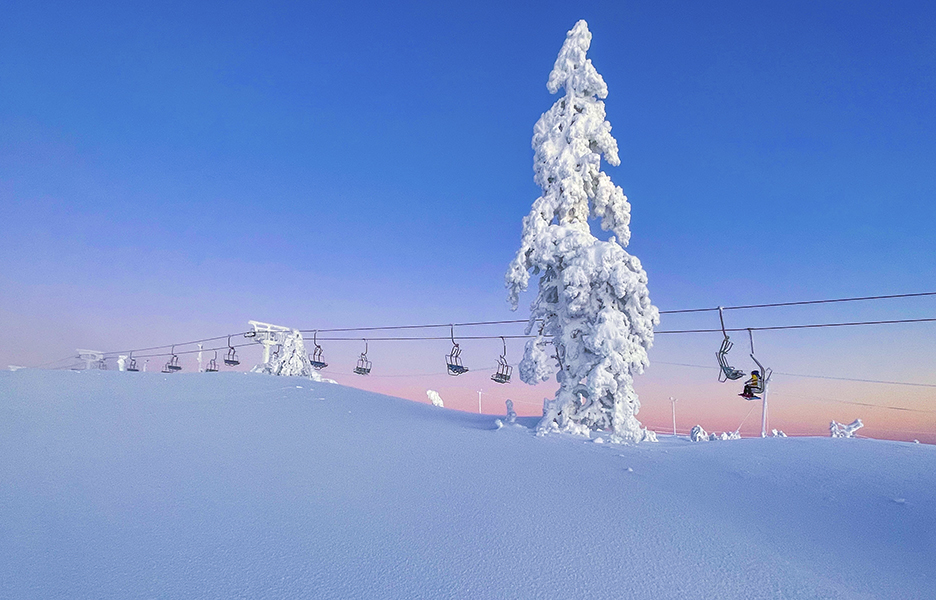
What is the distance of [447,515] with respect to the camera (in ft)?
19.9

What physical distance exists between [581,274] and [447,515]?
22.7 ft

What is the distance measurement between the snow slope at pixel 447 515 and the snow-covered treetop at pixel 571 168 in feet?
16.0

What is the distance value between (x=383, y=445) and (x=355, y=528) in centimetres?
356

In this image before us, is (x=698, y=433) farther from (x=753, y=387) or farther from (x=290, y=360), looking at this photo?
(x=290, y=360)

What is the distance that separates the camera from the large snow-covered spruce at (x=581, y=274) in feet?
36.1

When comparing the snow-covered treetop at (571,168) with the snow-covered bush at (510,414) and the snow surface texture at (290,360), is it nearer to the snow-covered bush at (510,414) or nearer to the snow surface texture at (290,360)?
the snow-covered bush at (510,414)

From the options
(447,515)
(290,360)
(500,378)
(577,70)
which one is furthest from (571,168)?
(290,360)

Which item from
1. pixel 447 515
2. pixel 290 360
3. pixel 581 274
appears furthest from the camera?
pixel 290 360

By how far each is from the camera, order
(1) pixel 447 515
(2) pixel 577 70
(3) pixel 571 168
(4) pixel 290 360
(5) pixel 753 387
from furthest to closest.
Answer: (4) pixel 290 360
(2) pixel 577 70
(3) pixel 571 168
(5) pixel 753 387
(1) pixel 447 515

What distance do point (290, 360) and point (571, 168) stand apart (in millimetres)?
17090

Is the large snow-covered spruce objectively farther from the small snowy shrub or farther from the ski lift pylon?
the small snowy shrub

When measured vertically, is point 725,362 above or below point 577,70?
below

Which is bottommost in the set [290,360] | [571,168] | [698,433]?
[698,433]

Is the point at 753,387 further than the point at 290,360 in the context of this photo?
No
